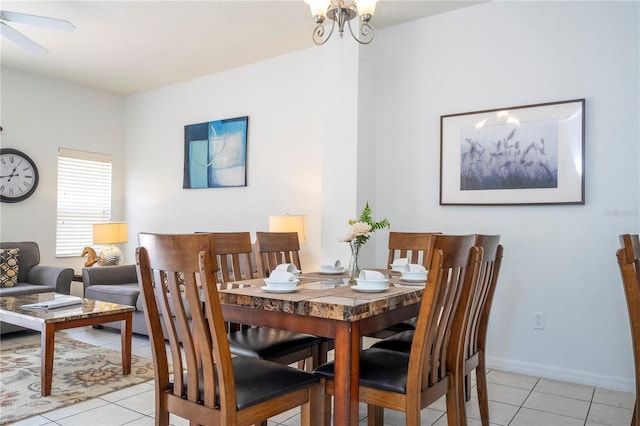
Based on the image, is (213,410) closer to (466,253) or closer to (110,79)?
(466,253)

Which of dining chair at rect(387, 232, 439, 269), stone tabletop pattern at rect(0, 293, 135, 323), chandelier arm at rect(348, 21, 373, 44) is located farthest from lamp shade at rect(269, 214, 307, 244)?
chandelier arm at rect(348, 21, 373, 44)

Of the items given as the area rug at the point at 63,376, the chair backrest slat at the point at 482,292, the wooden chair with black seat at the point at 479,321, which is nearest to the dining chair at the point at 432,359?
the wooden chair with black seat at the point at 479,321

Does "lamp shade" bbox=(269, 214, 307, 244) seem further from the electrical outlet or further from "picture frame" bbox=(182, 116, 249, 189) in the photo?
the electrical outlet

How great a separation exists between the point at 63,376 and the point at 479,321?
8.92 feet

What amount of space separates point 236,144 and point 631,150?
3.59 meters

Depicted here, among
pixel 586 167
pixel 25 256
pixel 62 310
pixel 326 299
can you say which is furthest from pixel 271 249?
pixel 25 256

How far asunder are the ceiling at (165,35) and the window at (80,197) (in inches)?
39.1

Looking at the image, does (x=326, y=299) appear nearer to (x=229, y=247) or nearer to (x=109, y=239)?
(x=229, y=247)

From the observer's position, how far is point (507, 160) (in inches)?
135

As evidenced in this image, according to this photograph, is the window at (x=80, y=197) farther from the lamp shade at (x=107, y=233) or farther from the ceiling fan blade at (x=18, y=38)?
the ceiling fan blade at (x=18, y=38)

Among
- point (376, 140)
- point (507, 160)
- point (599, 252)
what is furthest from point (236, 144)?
point (599, 252)

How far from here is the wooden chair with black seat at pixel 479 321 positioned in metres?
1.92

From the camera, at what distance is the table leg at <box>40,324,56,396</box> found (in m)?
2.76

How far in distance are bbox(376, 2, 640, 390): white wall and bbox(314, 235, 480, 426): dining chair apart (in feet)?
5.63
